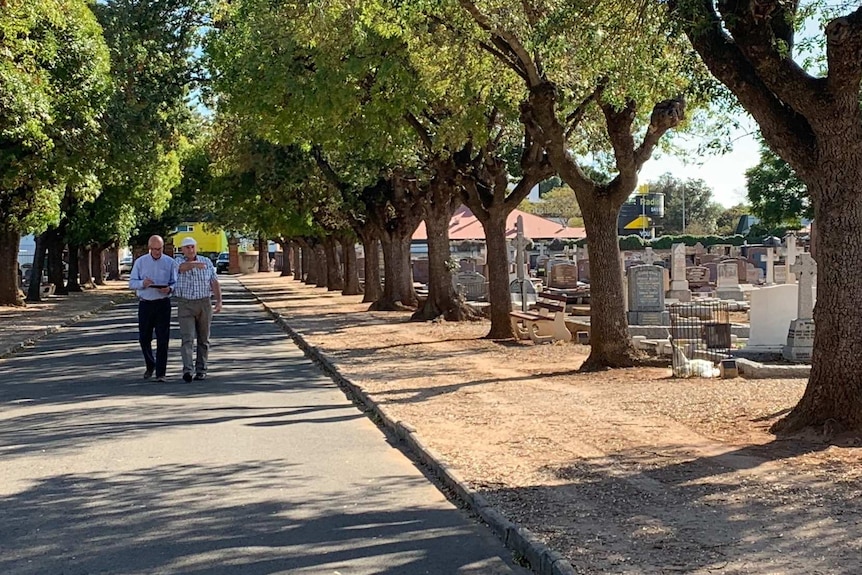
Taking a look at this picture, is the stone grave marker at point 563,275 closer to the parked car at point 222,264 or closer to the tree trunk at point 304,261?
the tree trunk at point 304,261

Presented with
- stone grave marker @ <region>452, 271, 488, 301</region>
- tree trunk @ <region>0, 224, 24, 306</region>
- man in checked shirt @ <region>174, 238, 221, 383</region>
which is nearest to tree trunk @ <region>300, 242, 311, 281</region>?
stone grave marker @ <region>452, 271, 488, 301</region>

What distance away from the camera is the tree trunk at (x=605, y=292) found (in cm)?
1612

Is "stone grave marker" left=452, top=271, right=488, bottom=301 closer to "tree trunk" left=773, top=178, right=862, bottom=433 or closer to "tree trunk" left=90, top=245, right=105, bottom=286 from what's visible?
"tree trunk" left=773, top=178, right=862, bottom=433

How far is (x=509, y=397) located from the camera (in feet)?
43.8

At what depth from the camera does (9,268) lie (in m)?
Answer: 40.1

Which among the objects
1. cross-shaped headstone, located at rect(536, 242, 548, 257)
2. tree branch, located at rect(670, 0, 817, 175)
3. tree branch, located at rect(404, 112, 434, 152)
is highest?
tree branch, located at rect(404, 112, 434, 152)

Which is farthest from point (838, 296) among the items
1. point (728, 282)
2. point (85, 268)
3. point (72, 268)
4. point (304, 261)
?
point (304, 261)

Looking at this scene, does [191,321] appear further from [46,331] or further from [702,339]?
[46,331]

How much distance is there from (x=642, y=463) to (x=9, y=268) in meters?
35.6

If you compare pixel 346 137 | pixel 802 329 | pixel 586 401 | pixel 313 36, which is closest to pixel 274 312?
pixel 346 137

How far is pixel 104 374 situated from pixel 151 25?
1629 centimetres

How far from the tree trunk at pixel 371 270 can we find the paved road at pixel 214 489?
24.4 meters

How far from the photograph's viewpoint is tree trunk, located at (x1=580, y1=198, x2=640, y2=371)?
1612 centimetres

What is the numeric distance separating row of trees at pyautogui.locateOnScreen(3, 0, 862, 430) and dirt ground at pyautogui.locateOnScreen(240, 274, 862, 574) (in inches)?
50.5
